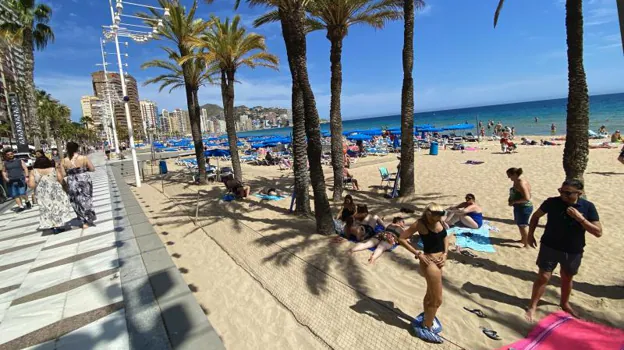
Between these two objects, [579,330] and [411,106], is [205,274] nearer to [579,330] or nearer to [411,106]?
[579,330]

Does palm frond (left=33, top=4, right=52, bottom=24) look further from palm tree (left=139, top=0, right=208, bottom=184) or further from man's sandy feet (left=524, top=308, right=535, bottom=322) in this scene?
man's sandy feet (left=524, top=308, right=535, bottom=322)

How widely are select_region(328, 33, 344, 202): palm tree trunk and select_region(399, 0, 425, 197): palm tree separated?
74.1 inches

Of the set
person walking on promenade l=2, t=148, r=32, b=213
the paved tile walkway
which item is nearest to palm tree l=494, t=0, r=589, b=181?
the paved tile walkway

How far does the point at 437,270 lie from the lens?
9.45ft

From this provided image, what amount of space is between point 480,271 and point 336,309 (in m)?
2.35

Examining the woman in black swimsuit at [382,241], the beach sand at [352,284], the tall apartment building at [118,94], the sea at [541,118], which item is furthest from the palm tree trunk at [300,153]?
the tall apartment building at [118,94]

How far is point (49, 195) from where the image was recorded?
20.0 feet

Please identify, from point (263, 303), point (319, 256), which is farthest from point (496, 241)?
point (263, 303)

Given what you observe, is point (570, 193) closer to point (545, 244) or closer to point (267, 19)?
point (545, 244)

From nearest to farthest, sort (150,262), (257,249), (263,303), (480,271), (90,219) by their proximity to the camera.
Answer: (263,303) → (480,271) → (150,262) → (257,249) → (90,219)

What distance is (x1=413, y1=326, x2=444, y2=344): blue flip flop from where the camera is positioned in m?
3.02

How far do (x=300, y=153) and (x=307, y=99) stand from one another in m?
1.88

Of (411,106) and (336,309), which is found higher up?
(411,106)

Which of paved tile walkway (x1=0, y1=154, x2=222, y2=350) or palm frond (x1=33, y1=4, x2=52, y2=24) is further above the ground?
palm frond (x1=33, y1=4, x2=52, y2=24)
